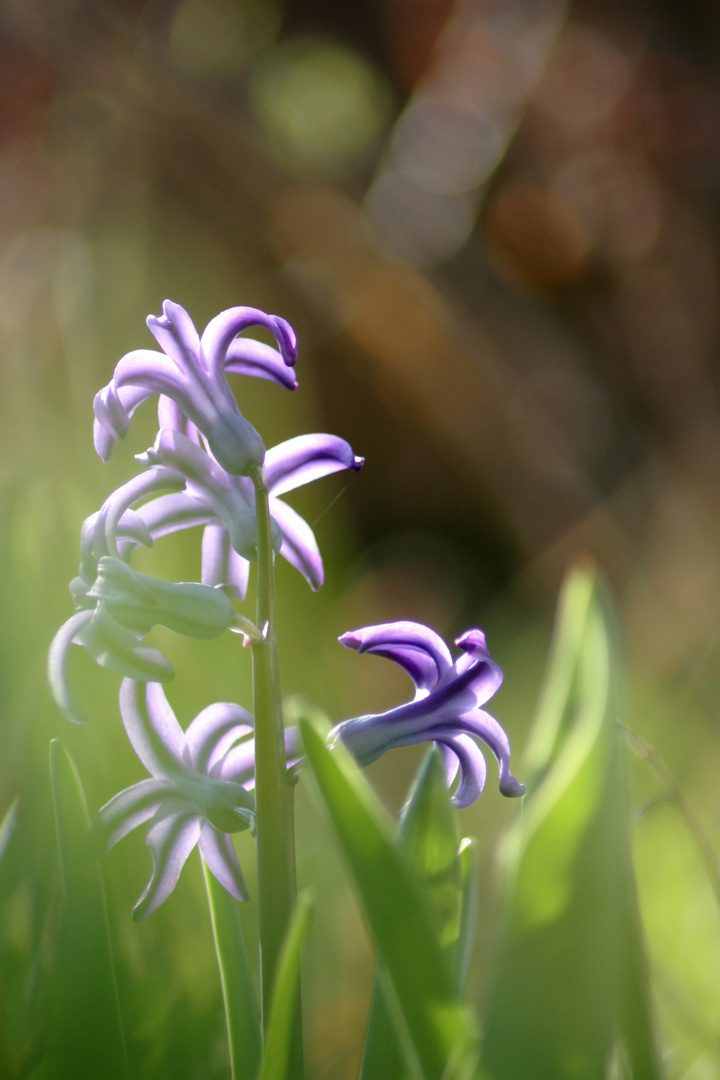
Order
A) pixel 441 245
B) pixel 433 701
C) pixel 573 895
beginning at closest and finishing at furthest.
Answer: pixel 573 895
pixel 433 701
pixel 441 245

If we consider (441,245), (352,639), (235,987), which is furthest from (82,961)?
(441,245)

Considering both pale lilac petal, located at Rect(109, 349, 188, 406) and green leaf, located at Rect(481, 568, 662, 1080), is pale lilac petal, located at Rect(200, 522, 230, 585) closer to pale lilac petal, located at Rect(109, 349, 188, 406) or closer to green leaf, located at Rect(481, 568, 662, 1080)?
pale lilac petal, located at Rect(109, 349, 188, 406)

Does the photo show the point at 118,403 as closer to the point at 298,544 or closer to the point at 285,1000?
the point at 298,544

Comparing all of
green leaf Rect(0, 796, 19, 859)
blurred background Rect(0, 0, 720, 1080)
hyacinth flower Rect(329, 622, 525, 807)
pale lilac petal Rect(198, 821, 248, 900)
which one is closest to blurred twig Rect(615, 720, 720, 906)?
hyacinth flower Rect(329, 622, 525, 807)

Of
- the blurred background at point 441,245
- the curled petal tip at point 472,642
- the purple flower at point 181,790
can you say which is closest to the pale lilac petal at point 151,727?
the purple flower at point 181,790

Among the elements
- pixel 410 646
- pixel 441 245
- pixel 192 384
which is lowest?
pixel 410 646

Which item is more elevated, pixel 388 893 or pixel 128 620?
pixel 128 620

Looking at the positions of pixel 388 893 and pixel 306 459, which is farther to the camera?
pixel 306 459

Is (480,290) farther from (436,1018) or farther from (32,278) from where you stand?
(436,1018)
